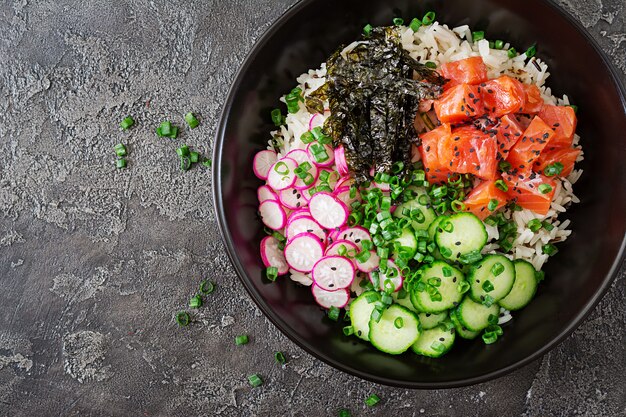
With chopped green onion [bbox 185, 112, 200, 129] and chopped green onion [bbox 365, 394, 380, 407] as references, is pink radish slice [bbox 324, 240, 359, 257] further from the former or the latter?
chopped green onion [bbox 185, 112, 200, 129]

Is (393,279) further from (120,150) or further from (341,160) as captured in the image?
(120,150)

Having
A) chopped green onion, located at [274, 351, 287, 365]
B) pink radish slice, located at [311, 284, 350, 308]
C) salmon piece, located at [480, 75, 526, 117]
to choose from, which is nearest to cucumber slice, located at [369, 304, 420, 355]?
pink radish slice, located at [311, 284, 350, 308]

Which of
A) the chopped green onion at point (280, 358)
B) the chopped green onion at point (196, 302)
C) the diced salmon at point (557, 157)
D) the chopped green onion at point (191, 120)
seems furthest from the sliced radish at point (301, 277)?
the diced salmon at point (557, 157)

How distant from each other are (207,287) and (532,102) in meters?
2.15

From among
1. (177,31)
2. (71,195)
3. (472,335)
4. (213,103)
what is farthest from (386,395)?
(177,31)

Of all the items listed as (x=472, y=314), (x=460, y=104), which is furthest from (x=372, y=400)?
(x=460, y=104)

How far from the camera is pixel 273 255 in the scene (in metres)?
3.13

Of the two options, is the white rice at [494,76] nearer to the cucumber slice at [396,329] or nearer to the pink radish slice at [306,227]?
the pink radish slice at [306,227]

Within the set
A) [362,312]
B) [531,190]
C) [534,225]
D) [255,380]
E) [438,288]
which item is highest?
[531,190]

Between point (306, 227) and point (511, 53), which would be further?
point (511, 53)

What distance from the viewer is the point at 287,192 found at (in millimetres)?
3164

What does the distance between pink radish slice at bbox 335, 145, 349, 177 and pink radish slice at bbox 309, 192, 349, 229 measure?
181 mm

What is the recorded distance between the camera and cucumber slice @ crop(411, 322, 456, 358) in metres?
3.03

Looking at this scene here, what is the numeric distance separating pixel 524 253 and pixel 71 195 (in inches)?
108
